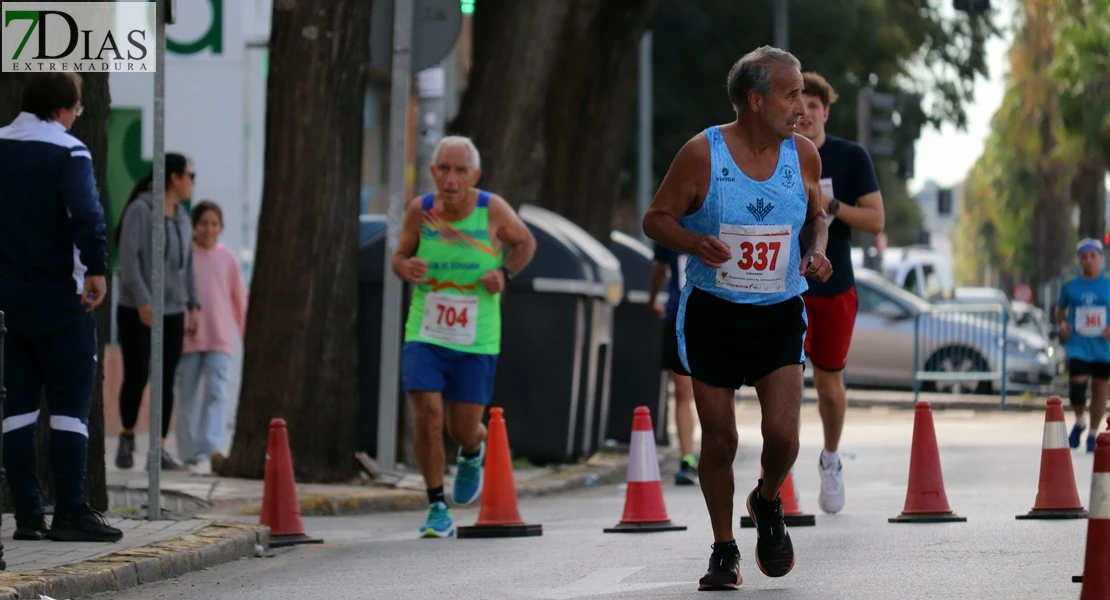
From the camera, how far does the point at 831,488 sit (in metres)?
10.5

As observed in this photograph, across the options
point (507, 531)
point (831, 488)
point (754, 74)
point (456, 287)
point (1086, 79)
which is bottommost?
point (507, 531)

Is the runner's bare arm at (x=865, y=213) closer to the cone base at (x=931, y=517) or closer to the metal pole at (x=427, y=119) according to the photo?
the cone base at (x=931, y=517)

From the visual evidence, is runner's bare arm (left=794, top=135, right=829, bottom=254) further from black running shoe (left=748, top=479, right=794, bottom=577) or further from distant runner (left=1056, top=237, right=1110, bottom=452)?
distant runner (left=1056, top=237, right=1110, bottom=452)

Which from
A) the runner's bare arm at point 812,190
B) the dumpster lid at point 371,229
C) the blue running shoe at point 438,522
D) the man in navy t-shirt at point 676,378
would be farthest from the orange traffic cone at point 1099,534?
the dumpster lid at point 371,229

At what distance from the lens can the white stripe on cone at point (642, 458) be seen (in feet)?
34.0

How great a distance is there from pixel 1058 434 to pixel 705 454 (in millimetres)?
2903

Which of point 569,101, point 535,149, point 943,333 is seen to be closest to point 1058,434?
point 535,149

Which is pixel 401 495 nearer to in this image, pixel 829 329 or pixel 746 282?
pixel 829 329

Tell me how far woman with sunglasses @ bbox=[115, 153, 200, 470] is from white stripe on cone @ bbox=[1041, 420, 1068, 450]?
18.8 feet

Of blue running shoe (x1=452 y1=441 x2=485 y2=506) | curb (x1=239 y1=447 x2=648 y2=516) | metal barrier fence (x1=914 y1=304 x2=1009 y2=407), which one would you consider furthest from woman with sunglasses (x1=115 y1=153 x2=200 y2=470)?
metal barrier fence (x1=914 y1=304 x2=1009 y2=407)

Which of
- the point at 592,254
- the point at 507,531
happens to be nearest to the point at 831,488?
the point at 507,531

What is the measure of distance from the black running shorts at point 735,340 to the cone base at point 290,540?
3.19m

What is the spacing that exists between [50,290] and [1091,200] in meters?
41.7

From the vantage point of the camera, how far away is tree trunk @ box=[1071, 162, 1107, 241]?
46.6m
